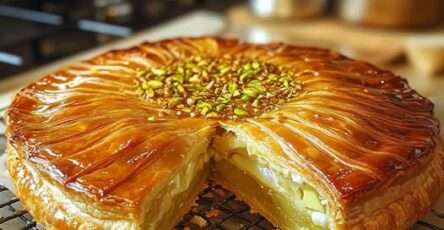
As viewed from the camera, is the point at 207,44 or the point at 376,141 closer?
the point at 376,141

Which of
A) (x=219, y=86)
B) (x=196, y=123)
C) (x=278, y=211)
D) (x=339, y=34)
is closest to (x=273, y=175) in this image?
(x=278, y=211)

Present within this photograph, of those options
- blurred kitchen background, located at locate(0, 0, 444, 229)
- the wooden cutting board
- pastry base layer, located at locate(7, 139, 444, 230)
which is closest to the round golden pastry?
pastry base layer, located at locate(7, 139, 444, 230)

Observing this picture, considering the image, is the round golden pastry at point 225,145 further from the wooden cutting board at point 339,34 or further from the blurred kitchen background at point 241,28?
the wooden cutting board at point 339,34

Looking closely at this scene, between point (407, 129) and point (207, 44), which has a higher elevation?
point (207, 44)

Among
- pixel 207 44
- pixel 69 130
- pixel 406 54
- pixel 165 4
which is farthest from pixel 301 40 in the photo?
pixel 69 130

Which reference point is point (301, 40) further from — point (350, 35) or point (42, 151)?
point (42, 151)

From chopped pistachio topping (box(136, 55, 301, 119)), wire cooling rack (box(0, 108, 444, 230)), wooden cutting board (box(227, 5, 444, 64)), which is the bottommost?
wire cooling rack (box(0, 108, 444, 230))

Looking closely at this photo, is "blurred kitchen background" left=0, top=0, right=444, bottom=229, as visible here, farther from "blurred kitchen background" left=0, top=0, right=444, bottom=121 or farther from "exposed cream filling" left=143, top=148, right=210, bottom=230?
"exposed cream filling" left=143, top=148, right=210, bottom=230

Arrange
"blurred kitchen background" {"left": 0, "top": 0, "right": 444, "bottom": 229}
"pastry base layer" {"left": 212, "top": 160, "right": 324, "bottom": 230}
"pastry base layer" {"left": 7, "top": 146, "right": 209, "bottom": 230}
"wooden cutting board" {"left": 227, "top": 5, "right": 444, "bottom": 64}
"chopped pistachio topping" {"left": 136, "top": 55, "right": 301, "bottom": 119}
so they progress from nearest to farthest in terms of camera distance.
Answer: "pastry base layer" {"left": 7, "top": 146, "right": 209, "bottom": 230}, "pastry base layer" {"left": 212, "top": 160, "right": 324, "bottom": 230}, "chopped pistachio topping" {"left": 136, "top": 55, "right": 301, "bottom": 119}, "blurred kitchen background" {"left": 0, "top": 0, "right": 444, "bottom": 229}, "wooden cutting board" {"left": 227, "top": 5, "right": 444, "bottom": 64}
